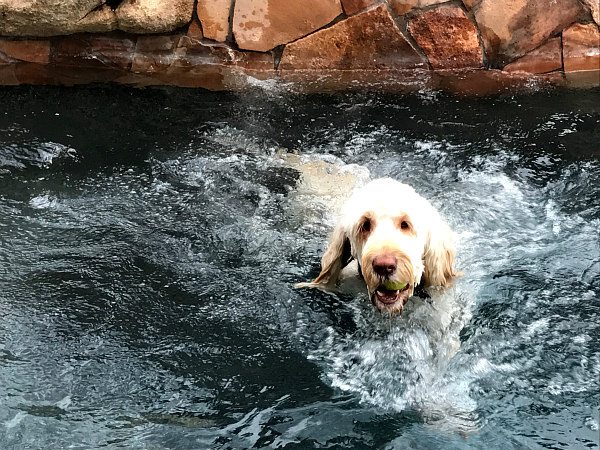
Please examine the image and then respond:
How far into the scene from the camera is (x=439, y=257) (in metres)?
3.69

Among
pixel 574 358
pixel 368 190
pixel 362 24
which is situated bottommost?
pixel 574 358

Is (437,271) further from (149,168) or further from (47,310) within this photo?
(149,168)

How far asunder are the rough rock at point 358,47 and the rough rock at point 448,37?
138 mm

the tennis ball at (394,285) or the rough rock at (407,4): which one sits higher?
the rough rock at (407,4)

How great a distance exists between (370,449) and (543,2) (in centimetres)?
500

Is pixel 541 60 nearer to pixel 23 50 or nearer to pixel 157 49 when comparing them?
pixel 157 49

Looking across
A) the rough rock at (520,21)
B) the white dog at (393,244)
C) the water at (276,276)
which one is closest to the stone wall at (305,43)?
the rough rock at (520,21)

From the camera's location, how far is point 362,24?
6.77m

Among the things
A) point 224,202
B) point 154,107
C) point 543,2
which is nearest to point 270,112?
point 154,107

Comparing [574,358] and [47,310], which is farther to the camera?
[47,310]

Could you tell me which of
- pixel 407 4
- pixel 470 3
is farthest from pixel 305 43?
pixel 470 3

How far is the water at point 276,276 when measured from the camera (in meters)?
3.40

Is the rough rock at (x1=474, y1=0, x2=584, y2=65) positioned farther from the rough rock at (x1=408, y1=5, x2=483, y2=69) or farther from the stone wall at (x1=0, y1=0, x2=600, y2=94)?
the rough rock at (x1=408, y1=5, x2=483, y2=69)

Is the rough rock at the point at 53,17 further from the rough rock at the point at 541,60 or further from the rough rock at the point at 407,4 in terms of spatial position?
the rough rock at the point at 541,60
